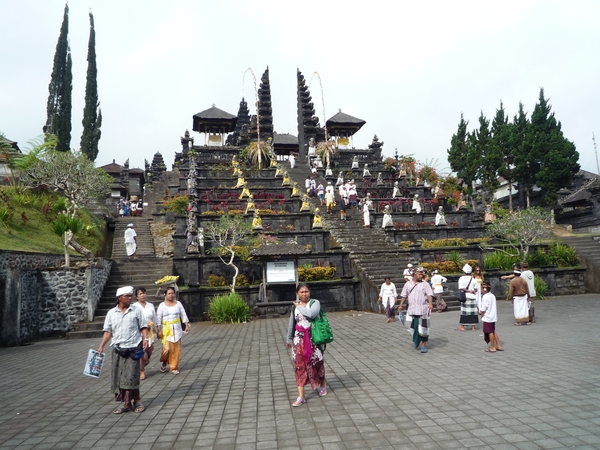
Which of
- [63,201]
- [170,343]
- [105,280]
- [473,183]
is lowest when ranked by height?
[170,343]

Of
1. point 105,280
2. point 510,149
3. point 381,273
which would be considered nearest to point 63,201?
point 105,280

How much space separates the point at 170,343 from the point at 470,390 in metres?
5.07

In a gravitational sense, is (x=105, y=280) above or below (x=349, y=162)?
below

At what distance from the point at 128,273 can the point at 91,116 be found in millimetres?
32448

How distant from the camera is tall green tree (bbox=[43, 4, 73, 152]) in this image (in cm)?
3738

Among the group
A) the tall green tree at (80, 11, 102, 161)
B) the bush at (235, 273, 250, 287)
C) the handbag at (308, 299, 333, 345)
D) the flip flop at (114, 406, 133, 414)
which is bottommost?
the flip flop at (114, 406, 133, 414)

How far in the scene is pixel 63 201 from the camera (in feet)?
66.3

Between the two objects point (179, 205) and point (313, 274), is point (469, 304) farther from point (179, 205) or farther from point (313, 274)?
point (179, 205)

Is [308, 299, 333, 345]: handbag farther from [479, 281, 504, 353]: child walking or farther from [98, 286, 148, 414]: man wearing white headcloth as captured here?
→ [479, 281, 504, 353]: child walking

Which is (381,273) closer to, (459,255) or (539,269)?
(459,255)

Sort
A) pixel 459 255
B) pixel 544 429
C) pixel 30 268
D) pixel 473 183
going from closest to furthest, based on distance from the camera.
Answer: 1. pixel 544 429
2. pixel 30 268
3. pixel 459 255
4. pixel 473 183

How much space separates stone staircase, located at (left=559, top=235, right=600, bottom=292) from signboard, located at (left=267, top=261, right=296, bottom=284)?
44.7ft

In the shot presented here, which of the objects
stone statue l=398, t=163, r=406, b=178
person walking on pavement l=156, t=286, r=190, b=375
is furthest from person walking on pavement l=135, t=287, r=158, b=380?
stone statue l=398, t=163, r=406, b=178

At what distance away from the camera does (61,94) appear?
39.5m
